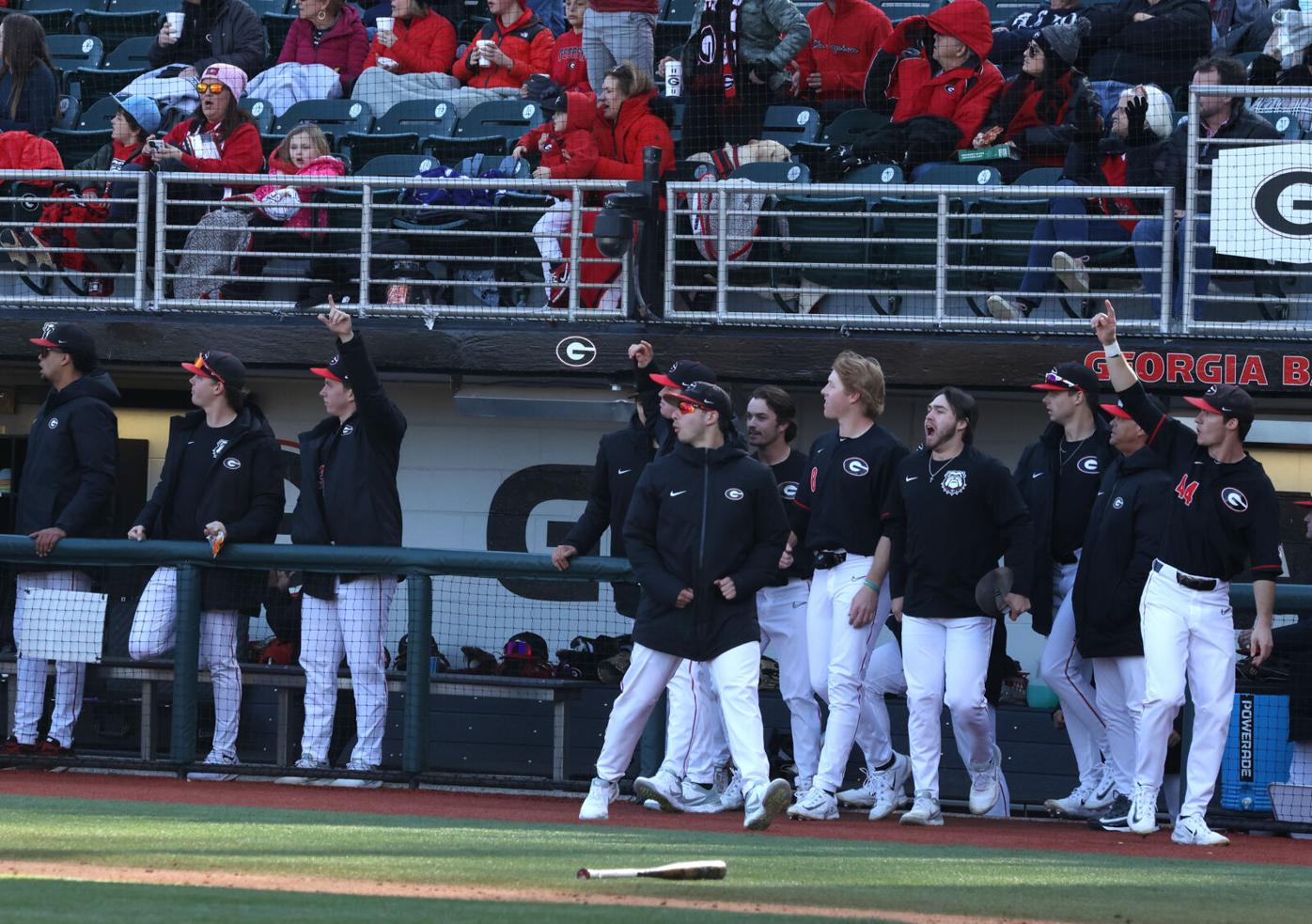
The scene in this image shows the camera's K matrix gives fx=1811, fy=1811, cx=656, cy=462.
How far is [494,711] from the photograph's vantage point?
8805 mm

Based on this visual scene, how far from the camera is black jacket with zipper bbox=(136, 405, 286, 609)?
8.95m

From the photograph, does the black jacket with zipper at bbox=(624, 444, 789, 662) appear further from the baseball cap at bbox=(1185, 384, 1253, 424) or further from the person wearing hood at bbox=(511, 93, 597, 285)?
the person wearing hood at bbox=(511, 93, 597, 285)

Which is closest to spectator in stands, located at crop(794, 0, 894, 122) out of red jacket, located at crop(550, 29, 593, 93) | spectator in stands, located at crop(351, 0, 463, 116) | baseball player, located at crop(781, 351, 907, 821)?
red jacket, located at crop(550, 29, 593, 93)

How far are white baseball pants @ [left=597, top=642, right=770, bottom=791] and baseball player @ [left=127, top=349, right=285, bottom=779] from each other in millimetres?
2455

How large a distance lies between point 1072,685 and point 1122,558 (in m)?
0.67

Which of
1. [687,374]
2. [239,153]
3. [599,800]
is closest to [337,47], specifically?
[239,153]

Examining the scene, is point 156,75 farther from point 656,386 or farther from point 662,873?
point 662,873

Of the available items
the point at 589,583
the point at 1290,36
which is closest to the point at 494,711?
the point at 589,583

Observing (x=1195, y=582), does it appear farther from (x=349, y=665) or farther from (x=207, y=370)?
(x=207, y=370)

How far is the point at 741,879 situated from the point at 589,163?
6.30m

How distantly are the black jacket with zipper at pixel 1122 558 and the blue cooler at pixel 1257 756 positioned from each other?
857 millimetres

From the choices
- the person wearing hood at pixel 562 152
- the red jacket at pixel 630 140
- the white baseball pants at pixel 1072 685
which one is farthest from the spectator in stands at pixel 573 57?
the white baseball pants at pixel 1072 685

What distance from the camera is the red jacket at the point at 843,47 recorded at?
12.4m

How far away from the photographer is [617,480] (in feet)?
28.5
